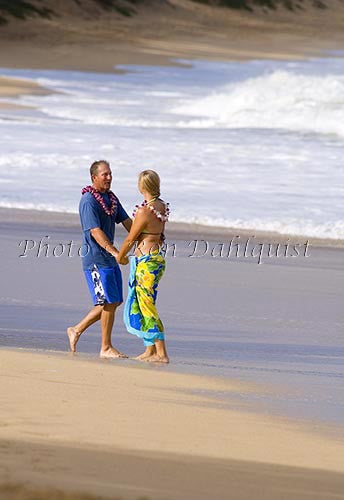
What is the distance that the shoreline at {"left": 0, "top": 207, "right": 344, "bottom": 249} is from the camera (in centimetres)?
1371

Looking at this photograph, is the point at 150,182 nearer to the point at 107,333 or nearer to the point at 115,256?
the point at 115,256

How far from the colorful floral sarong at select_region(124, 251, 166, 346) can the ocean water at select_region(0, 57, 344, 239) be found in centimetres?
631

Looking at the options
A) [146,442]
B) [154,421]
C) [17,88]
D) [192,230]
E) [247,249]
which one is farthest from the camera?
[17,88]

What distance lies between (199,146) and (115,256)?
15.6 meters

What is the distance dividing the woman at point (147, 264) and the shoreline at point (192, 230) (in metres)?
5.31

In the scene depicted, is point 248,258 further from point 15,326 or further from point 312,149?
point 312,149

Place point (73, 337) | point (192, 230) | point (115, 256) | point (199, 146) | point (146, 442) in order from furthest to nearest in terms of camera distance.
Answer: point (199, 146), point (192, 230), point (73, 337), point (115, 256), point (146, 442)

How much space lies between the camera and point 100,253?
8.17 meters

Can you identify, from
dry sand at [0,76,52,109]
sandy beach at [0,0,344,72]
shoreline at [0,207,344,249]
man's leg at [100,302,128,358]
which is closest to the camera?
man's leg at [100,302,128,358]

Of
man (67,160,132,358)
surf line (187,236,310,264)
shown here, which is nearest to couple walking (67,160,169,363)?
man (67,160,132,358)

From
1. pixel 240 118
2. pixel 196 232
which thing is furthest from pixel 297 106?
pixel 196 232

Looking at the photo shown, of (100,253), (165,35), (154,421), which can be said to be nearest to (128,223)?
(100,253)

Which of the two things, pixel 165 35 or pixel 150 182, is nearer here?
pixel 150 182

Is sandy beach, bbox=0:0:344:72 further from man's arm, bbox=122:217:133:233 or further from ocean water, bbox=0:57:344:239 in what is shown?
man's arm, bbox=122:217:133:233
